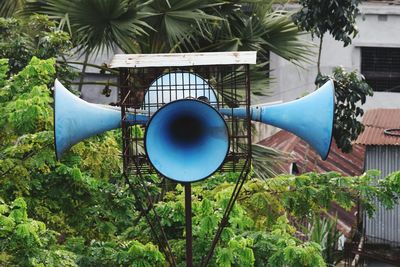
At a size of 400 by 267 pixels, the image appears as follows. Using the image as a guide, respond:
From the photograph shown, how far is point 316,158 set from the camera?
17750mm

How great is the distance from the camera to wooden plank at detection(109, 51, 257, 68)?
7.82 meters

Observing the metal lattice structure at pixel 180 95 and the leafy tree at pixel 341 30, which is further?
the leafy tree at pixel 341 30

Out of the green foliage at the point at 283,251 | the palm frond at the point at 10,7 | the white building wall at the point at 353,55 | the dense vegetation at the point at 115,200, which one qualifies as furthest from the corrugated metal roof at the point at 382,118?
the green foliage at the point at 283,251

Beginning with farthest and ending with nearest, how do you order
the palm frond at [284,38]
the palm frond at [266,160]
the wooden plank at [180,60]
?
1. the palm frond at [284,38]
2. the palm frond at [266,160]
3. the wooden plank at [180,60]

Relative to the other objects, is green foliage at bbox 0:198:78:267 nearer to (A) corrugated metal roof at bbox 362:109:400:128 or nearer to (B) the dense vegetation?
(B) the dense vegetation

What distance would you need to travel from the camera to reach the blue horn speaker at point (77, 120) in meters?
7.89

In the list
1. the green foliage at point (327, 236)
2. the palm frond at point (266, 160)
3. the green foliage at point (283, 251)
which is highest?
the green foliage at point (283, 251)

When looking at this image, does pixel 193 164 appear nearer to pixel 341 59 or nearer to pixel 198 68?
pixel 198 68

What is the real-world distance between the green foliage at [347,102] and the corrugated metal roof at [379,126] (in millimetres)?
1381

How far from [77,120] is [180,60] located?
2.63ft

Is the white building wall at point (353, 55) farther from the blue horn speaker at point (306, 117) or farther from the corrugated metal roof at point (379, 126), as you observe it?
the blue horn speaker at point (306, 117)

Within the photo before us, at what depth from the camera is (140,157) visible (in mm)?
7934

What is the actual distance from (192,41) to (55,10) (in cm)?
206

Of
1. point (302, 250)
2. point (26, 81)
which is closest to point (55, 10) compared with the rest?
point (26, 81)
